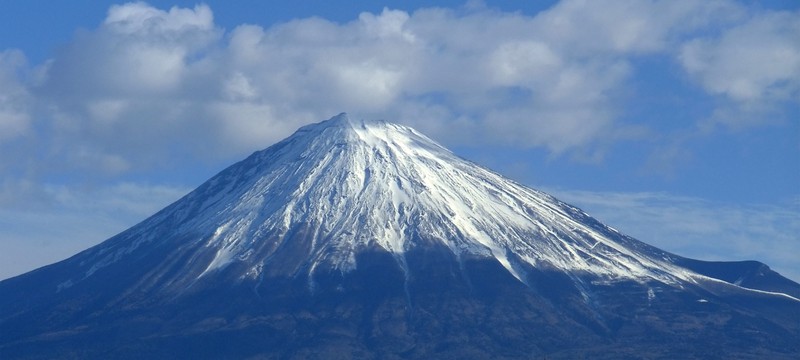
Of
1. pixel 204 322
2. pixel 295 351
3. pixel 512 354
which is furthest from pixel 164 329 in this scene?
pixel 512 354

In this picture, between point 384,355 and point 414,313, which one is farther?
point 414,313

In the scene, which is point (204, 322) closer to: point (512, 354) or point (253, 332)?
point (253, 332)

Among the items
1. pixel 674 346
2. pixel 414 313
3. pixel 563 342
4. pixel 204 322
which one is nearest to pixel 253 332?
pixel 204 322

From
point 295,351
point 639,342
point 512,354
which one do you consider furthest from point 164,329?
point 639,342

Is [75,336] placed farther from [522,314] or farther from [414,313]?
[522,314]

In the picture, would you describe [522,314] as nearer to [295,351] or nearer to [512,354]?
[512,354]

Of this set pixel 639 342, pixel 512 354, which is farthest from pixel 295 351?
pixel 639 342
